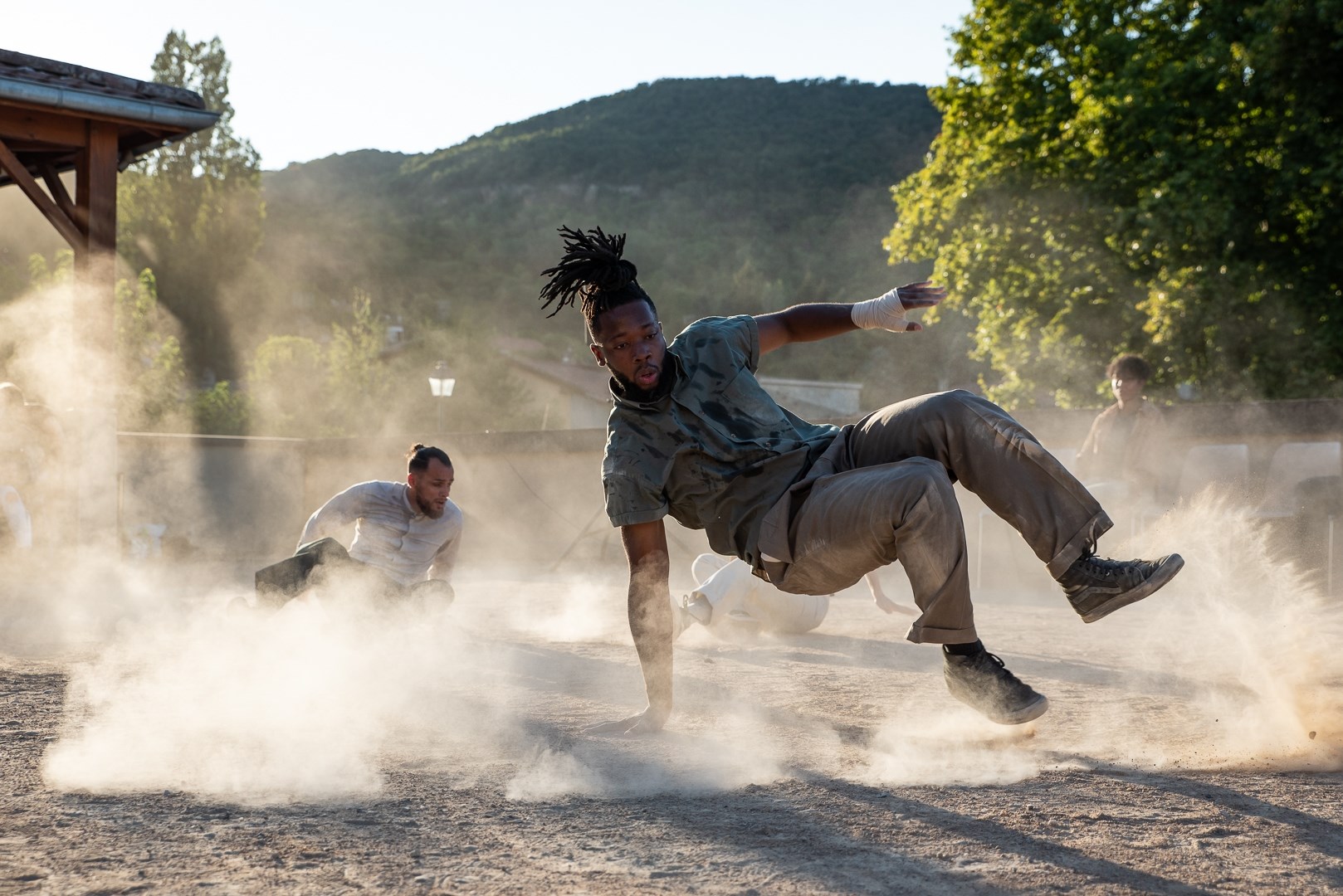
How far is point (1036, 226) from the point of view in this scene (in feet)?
71.6

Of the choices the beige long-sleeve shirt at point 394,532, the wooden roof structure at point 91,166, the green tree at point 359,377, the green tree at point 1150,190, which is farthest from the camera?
the green tree at point 359,377

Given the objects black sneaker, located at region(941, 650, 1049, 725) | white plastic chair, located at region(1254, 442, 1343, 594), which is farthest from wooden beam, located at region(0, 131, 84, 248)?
white plastic chair, located at region(1254, 442, 1343, 594)

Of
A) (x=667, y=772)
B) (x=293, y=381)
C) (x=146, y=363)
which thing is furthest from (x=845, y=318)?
(x=293, y=381)

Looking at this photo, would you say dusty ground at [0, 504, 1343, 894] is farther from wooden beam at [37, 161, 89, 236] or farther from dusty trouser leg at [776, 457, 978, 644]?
wooden beam at [37, 161, 89, 236]

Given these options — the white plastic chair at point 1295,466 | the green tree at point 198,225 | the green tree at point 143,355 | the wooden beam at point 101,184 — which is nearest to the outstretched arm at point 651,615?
the white plastic chair at point 1295,466

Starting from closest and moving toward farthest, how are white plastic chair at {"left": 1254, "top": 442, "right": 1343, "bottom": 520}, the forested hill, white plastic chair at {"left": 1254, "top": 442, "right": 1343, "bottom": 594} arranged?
white plastic chair at {"left": 1254, "top": 442, "right": 1343, "bottom": 594}
white plastic chair at {"left": 1254, "top": 442, "right": 1343, "bottom": 520}
the forested hill

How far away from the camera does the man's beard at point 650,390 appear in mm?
3986

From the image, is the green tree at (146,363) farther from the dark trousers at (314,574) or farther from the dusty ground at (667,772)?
the dusty ground at (667,772)

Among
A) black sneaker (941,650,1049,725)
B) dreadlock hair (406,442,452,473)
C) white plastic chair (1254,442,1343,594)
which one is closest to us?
black sneaker (941,650,1049,725)

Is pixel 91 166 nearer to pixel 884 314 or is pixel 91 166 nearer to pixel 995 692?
pixel 884 314

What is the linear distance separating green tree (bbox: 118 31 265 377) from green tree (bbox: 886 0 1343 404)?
55.8m

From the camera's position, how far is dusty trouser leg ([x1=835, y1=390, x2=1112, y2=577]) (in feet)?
11.9

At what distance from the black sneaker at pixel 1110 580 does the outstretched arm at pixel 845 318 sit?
1.08m

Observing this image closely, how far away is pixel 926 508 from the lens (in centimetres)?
354
